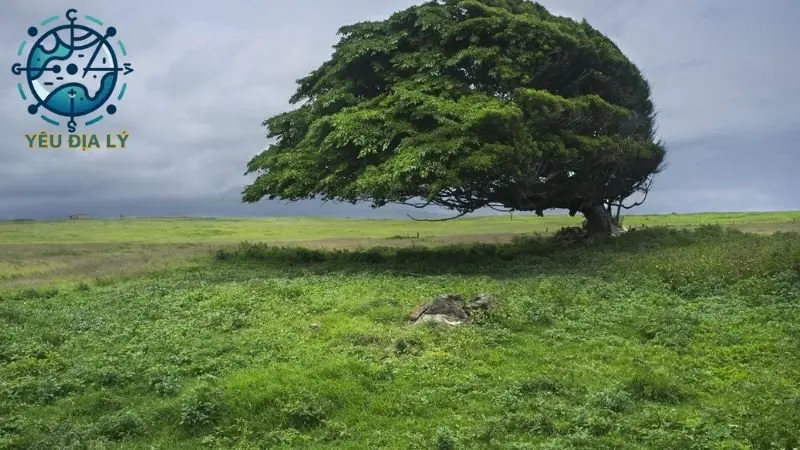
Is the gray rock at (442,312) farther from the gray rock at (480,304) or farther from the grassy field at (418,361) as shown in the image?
the grassy field at (418,361)

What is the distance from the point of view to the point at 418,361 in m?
11.7

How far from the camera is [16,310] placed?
18328mm

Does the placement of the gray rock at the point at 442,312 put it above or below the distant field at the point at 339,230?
below

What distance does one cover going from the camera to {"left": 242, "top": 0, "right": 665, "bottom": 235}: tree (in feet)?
74.2

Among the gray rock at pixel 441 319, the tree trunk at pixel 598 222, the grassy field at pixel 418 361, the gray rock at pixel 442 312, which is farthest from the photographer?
the tree trunk at pixel 598 222

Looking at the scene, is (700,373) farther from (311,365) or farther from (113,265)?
(113,265)

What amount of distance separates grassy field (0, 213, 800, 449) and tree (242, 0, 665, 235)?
4264mm

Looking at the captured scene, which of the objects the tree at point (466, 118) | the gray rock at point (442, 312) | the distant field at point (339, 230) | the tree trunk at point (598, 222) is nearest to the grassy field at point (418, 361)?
the gray rock at point (442, 312)

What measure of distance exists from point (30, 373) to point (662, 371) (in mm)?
12238

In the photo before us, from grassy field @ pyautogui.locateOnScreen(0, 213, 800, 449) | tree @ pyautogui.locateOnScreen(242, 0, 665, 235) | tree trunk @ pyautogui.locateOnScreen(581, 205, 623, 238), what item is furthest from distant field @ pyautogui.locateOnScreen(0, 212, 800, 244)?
grassy field @ pyautogui.locateOnScreen(0, 213, 800, 449)

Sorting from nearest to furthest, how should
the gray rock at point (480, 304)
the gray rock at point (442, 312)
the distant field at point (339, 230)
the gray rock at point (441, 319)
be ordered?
1. the gray rock at point (441, 319)
2. the gray rock at point (442, 312)
3. the gray rock at point (480, 304)
4. the distant field at point (339, 230)

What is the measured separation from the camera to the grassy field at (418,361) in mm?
8914

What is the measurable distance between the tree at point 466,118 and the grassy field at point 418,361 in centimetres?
426

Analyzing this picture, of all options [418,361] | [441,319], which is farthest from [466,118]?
[418,361]
